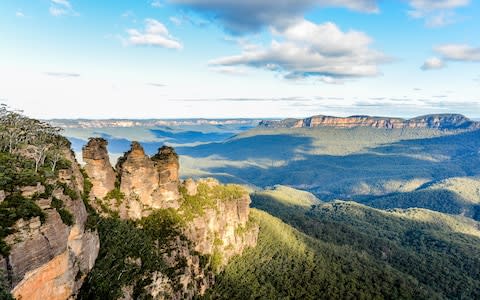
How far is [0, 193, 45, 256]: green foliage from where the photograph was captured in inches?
1328

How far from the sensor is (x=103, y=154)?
70.9 m

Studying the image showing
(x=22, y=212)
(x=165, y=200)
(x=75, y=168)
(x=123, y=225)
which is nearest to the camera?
(x=22, y=212)

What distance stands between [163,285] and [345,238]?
10243 centimetres

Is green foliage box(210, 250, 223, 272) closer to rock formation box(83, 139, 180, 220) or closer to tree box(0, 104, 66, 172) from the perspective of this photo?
rock formation box(83, 139, 180, 220)

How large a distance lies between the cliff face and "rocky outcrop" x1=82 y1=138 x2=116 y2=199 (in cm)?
1551

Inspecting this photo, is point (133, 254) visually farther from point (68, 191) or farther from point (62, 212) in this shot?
point (62, 212)

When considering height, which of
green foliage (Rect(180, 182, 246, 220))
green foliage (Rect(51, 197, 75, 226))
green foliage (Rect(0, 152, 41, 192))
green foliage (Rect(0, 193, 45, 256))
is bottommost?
green foliage (Rect(180, 182, 246, 220))

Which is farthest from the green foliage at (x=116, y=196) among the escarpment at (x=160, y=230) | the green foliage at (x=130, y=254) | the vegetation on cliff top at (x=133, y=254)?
the green foliage at (x=130, y=254)

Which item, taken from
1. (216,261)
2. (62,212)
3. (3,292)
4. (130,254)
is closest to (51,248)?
(62,212)

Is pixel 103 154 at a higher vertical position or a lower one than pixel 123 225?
higher

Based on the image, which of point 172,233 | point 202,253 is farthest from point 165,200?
point 202,253

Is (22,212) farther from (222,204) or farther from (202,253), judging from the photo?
(222,204)

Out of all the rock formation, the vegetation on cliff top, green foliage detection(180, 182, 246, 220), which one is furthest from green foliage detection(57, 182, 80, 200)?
green foliage detection(180, 182, 246, 220)

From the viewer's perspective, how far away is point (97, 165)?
69875mm
